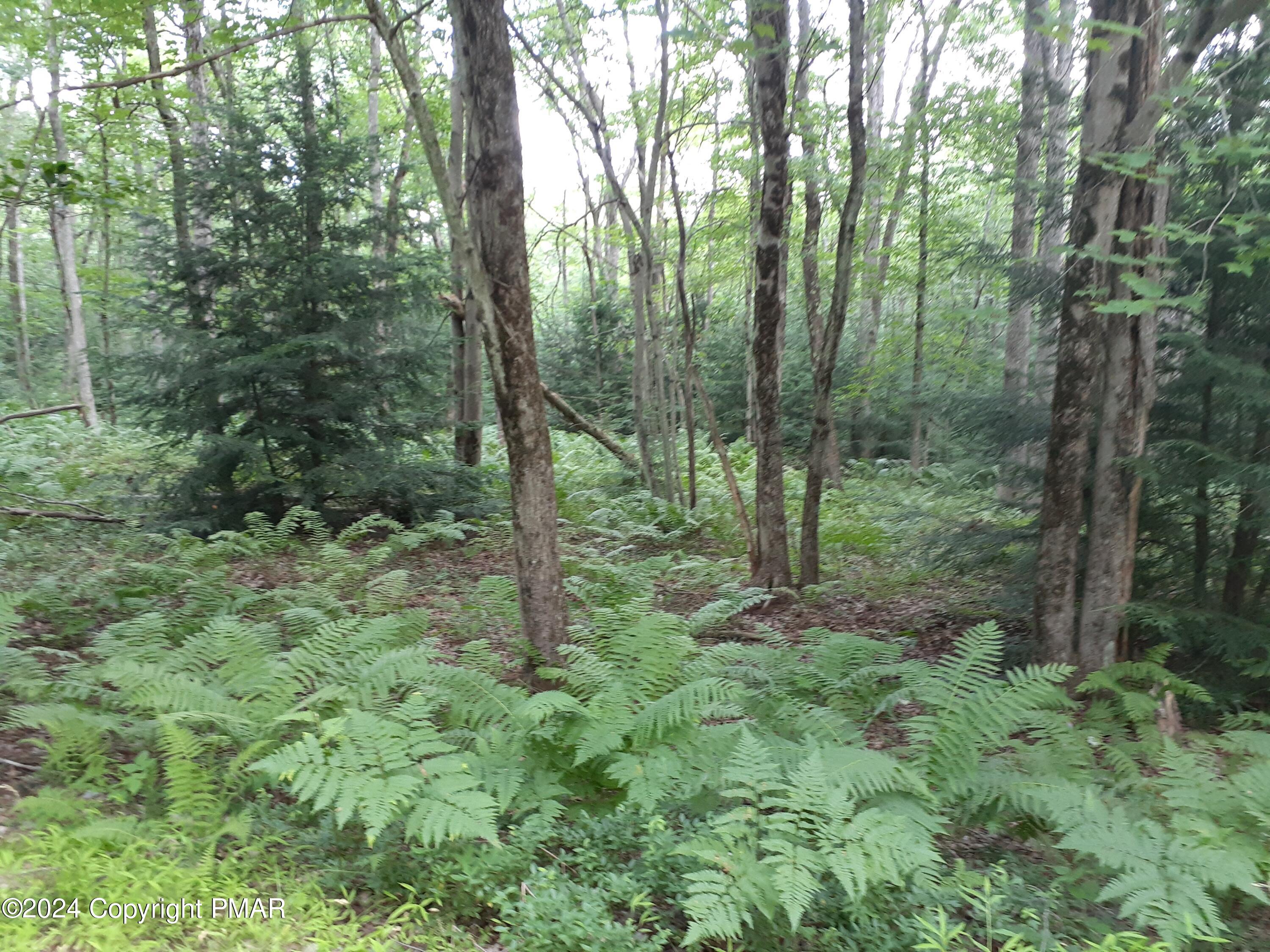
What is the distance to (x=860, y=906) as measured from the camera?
2.76 meters

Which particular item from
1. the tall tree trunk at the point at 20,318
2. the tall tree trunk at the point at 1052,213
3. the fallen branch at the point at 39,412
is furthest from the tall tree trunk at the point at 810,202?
the tall tree trunk at the point at 20,318

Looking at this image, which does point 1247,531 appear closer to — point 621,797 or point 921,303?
Answer: point 621,797

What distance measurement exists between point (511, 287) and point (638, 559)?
18.3 ft

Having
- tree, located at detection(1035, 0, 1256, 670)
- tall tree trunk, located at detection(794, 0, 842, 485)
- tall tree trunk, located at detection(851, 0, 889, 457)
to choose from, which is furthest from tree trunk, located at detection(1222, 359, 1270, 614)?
tall tree trunk, located at detection(851, 0, 889, 457)

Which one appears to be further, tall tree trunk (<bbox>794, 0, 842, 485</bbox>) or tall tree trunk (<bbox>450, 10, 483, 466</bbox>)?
tall tree trunk (<bbox>450, 10, 483, 466</bbox>)

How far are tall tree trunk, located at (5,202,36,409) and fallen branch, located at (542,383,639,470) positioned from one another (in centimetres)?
1513

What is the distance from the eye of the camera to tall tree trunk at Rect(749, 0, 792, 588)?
724 centimetres

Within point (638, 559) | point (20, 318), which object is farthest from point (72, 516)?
point (20, 318)

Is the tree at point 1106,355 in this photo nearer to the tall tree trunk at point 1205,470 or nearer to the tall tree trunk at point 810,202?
the tall tree trunk at point 1205,470

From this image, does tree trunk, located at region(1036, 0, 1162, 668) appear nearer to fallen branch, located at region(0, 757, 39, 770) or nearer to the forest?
the forest

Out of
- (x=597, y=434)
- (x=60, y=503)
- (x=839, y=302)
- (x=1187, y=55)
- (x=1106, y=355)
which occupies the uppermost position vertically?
(x=1187, y=55)

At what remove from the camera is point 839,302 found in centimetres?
759

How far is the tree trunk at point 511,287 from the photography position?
4.48 meters

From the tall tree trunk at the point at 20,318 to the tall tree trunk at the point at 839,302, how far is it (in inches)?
795
